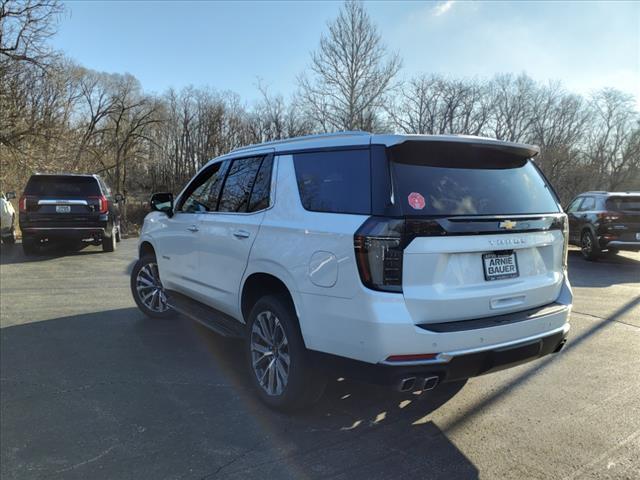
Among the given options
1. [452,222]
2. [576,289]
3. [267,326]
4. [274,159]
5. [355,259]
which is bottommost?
[576,289]

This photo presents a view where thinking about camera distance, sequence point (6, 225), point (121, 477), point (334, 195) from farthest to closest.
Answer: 1. point (6, 225)
2. point (334, 195)
3. point (121, 477)

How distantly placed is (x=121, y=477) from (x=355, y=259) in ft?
5.87

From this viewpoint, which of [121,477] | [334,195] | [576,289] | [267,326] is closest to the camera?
[121,477]

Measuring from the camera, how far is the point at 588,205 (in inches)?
484

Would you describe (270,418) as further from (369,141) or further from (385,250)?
(369,141)

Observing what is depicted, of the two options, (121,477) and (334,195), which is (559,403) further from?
(121,477)

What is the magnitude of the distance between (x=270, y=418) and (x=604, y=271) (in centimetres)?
937

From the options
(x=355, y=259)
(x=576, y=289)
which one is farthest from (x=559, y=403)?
(x=576, y=289)

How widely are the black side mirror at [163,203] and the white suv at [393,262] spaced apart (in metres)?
1.61

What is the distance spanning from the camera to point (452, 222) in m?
2.76

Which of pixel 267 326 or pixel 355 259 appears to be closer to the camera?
pixel 355 259

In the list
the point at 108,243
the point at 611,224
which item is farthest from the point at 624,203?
the point at 108,243

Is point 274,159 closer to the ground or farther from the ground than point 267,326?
farther from the ground

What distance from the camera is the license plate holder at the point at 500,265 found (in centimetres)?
290
